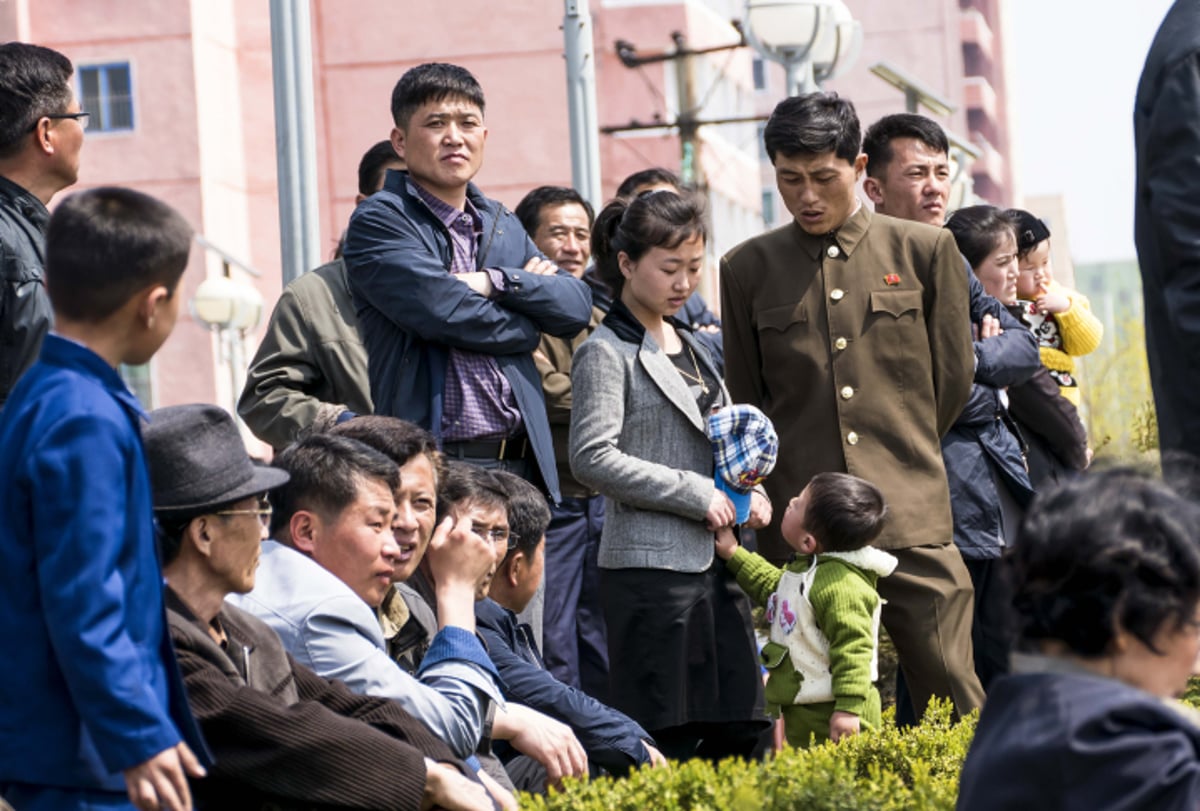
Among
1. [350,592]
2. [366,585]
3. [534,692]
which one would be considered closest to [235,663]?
[350,592]

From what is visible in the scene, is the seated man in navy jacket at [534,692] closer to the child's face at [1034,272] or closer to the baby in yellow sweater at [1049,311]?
the baby in yellow sweater at [1049,311]

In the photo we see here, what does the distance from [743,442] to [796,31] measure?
5.71 metres

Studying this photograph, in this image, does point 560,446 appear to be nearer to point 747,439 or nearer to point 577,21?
point 747,439

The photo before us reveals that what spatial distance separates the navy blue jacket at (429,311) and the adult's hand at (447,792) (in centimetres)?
192

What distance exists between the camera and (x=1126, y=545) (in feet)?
9.00

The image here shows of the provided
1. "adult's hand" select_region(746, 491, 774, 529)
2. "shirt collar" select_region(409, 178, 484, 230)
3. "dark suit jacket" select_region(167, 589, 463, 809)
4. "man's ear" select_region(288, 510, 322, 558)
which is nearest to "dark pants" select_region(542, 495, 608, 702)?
"adult's hand" select_region(746, 491, 774, 529)

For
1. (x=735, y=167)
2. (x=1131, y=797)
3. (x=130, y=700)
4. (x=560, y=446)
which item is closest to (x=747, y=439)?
(x=560, y=446)

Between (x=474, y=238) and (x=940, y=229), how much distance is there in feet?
5.03

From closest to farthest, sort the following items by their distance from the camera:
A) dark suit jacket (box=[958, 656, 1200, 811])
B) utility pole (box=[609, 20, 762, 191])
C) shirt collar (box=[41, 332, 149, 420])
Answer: dark suit jacket (box=[958, 656, 1200, 811]), shirt collar (box=[41, 332, 149, 420]), utility pole (box=[609, 20, 762, 191])

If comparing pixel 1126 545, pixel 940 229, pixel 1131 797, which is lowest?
pixel 1131 797

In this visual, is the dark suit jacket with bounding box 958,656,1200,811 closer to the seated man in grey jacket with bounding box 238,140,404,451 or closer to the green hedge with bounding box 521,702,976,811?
the green hedge with bounding box 521,702,976,811

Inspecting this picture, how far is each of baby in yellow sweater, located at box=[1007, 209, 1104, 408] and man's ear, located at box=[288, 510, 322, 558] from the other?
3933 millimetres

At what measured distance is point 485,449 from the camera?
20.3 feet

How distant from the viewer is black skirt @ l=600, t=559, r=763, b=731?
6168mm
